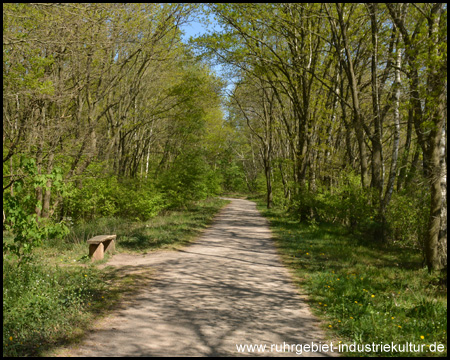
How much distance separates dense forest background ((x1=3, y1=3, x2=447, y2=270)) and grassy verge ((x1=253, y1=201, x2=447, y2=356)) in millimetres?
995

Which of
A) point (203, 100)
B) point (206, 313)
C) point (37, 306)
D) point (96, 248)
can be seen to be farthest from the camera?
point (203, 100)

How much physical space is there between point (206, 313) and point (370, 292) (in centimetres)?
314

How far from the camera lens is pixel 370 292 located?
6559 millimetres

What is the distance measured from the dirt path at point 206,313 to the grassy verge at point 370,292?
16.2 inches

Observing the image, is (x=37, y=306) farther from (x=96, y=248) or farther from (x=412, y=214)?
(x=412, y=214)

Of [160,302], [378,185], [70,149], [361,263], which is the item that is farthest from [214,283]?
[378,185]

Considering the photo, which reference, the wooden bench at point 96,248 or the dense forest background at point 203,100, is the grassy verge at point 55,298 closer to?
the wooden bench at point 96,248

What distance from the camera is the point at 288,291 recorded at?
22.5 feet

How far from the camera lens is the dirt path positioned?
4.41 meters

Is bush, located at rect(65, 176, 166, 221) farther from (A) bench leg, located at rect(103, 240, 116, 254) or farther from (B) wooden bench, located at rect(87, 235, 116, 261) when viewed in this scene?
(B) wooden bench, located at rect(87, 235, 116, 261)

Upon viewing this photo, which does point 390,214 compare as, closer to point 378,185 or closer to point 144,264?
point 378,185

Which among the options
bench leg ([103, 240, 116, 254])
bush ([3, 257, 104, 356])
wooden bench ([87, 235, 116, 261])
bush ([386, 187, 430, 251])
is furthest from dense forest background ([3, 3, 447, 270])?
bench leg ([103, 240, 116, 254])

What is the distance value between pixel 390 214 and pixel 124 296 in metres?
8.81

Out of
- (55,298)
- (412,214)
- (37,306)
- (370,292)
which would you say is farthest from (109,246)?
(412,214)
